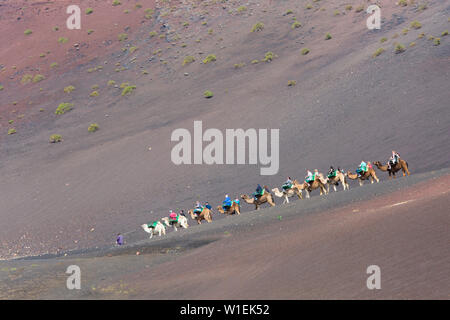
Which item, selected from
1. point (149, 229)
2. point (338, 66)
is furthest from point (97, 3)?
point (149, 229)

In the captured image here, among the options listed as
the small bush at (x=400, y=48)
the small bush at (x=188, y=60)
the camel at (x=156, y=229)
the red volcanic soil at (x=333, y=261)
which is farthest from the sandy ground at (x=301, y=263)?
the small bush at (x=188, y=60)

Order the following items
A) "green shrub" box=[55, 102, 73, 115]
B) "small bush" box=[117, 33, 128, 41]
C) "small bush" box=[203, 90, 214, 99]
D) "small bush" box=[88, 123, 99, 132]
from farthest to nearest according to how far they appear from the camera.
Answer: "small bush" box=[117, 33, 128, 41] < "green shrub" box=[55, 102, 73, 115] < "small bush" box=[203, 90, 214, 99] < "small bush" box=[88, 123, 99, 132]

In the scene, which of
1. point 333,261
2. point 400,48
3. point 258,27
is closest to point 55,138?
point 258,27

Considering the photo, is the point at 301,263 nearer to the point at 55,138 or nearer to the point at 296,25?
the point at 55,138

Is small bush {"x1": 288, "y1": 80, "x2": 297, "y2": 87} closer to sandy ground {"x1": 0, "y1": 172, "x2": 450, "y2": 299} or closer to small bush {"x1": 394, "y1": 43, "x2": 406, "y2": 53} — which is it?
small bush {"x1": 394, "y1": 43, "x2": 406, "y2": 53}

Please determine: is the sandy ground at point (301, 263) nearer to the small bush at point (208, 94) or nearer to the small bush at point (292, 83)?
the small bush at point (292, 83)

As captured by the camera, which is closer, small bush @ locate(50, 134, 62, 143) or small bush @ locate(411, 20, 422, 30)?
small bush @ locate(411, 20, 422, 30)

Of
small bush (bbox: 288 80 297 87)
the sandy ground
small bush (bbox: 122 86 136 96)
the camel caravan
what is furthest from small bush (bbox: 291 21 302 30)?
the sandy ground
